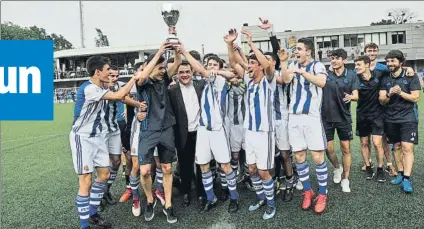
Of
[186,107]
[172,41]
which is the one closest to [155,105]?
[186,107]

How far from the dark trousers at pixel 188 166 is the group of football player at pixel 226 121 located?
0.5 inches

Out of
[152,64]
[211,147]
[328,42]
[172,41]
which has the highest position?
[328,42]

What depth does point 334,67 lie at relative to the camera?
5.67 meters

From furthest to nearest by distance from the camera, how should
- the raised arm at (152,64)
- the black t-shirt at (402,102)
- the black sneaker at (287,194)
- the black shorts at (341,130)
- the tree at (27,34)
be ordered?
the tree at (27,34) → the black shorts at (341,130) → the black t-shirt at (402,102) → the black sneaker at (287,194) → the raised arm at (152,64)

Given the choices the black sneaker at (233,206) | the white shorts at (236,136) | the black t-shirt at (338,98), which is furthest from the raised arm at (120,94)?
the black t-shirt at (338,98)

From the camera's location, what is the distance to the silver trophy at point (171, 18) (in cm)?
442

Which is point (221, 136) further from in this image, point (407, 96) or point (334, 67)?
point (407, 96)

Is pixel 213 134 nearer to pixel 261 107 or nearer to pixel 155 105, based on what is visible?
pixel 261 107

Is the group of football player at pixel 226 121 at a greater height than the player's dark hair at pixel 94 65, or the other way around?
the player's dark hair at pixel 94 65

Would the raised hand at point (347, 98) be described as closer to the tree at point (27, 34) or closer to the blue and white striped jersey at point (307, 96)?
the blue and white striped jersey at point (307, 96)

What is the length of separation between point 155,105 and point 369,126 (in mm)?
3453

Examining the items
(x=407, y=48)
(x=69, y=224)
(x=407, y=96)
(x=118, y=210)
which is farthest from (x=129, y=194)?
(x=407, y=48)

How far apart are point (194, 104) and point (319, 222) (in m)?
2.09

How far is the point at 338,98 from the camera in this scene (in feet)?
18.2
